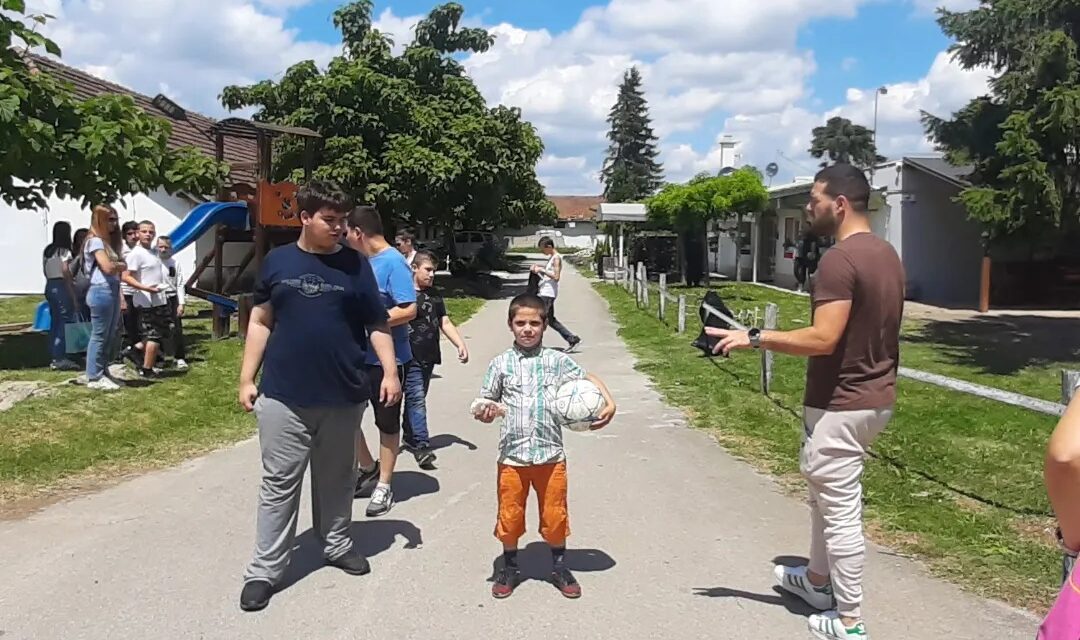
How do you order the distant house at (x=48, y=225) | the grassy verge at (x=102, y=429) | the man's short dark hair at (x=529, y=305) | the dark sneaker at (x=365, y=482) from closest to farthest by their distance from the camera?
the man's short dark hair at (x=529, y=305), the dark sneaker at (x=365, y=482), the grassy verge at (x=102, y=429), the distant house at (x=48, y=225)

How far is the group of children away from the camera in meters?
11.0

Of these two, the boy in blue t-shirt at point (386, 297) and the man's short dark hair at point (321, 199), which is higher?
the man's short dark hair at point (321, 199)

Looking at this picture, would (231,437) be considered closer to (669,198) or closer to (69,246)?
(69,246)

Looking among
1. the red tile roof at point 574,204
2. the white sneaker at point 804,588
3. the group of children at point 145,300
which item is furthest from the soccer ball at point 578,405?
the red tile roof at point 574,204

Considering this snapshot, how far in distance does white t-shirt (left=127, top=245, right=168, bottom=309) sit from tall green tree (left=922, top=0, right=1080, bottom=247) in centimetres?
1253

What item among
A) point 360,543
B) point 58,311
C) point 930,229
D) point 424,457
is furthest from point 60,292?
point 930,229

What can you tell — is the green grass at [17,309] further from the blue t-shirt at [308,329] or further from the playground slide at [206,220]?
the blue t-shirt at [308,329]

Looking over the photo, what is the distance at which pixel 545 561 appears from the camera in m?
5.24

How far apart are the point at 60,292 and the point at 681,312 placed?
31.7 ft

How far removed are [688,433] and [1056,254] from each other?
1880 centimetres

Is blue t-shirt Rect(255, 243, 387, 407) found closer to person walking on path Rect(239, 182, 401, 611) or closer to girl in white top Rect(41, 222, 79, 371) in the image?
person walking on path Rect(239, 182, 401, 611)

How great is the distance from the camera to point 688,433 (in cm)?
899

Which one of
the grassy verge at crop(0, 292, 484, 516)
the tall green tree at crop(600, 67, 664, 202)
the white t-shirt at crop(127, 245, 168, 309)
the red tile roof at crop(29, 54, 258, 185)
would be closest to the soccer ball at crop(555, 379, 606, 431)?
the grassy verge at crop(0, 292, 484, 516)

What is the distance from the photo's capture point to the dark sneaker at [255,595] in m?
4.55
